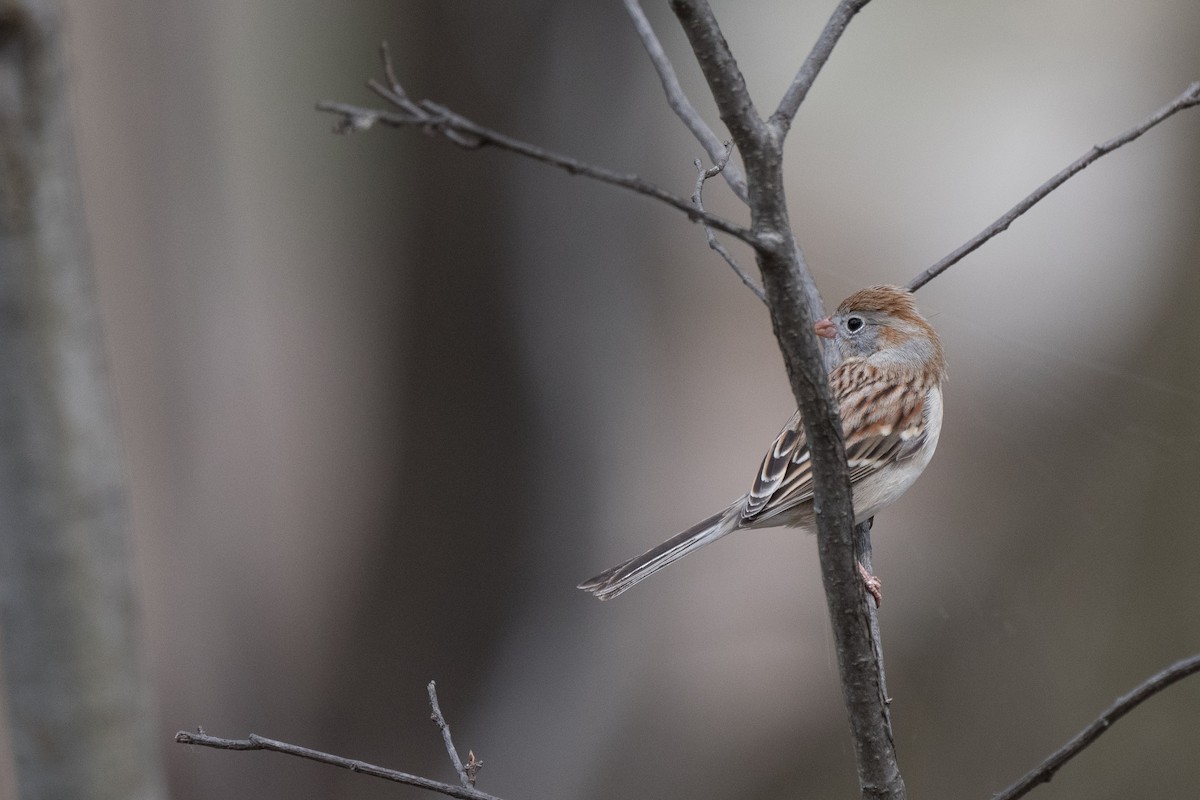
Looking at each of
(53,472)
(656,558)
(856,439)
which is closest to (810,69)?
(53,472)

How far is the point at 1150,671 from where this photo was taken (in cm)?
424

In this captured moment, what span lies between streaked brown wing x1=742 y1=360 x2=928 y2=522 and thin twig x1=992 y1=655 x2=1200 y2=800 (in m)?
1.15

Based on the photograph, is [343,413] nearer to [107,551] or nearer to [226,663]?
[226,663]

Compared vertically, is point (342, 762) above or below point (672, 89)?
below

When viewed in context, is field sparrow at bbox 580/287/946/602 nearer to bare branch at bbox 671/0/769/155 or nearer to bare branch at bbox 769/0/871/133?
bare branch at bbox 769/0/871/133

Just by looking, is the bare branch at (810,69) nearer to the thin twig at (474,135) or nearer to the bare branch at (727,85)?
the bare branch at (727,85)

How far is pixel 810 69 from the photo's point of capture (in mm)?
1380

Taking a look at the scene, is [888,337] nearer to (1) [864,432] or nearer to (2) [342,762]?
(1) [864,432]

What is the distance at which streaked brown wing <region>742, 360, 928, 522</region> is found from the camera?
248cm

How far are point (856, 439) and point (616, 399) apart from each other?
186cm

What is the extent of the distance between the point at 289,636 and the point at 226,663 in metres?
0.25

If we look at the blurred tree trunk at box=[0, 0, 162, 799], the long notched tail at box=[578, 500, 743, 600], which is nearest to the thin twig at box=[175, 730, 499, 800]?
the blurred tree trunk at box=[0, 0, 162, 799]

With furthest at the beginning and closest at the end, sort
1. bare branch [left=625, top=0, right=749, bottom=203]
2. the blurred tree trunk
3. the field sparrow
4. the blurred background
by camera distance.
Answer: the blurred background < the field sparrow < bare branch [left=625, top=0, right=749, bottom=203] < the blurred tree trunk

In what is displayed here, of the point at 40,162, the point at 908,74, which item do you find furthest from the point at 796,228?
the point at 40,162
